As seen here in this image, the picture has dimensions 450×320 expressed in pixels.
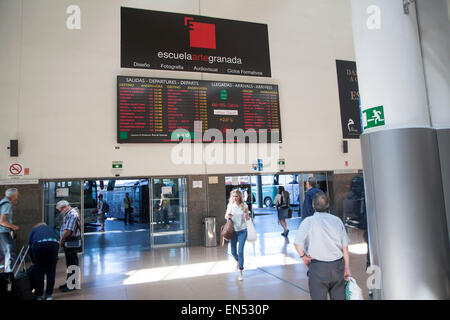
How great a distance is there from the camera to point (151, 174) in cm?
848

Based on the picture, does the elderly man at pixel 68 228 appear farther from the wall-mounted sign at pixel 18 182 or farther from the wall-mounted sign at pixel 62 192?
the wall-mounted sign at pixel 62 192

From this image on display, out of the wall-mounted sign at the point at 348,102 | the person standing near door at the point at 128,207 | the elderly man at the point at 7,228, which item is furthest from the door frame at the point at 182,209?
the person standing near door at the point at 128,207

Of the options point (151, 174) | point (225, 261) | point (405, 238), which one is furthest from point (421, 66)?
point (151, 174)

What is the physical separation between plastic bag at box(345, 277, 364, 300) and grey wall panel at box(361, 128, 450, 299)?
2.06 feet

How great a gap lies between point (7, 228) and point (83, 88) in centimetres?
395

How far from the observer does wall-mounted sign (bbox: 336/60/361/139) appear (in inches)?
406

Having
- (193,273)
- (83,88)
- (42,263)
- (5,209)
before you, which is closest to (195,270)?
(193,273)

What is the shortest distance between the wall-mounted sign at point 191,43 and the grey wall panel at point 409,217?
18.7ft

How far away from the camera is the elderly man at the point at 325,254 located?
9.43 ft

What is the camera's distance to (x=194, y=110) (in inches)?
336

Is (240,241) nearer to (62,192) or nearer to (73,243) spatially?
(73,243)

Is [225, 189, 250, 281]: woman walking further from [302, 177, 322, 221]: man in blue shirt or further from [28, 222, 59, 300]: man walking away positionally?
[28, 222, 59, 300]: man walking away

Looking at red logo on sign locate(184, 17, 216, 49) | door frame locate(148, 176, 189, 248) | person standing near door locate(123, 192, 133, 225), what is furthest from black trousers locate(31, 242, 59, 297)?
person standing near door locate(123, 192, 133, 225)

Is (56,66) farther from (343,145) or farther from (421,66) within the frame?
(343,145)
